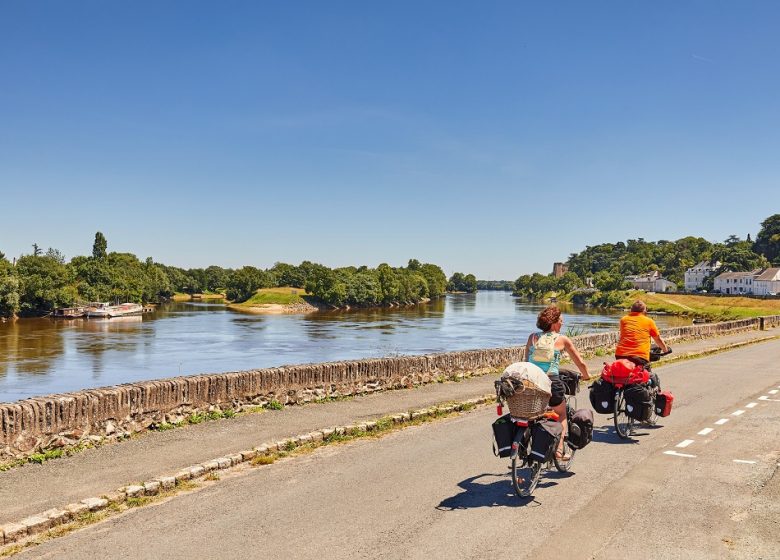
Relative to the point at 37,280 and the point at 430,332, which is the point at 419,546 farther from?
the point at 37,280

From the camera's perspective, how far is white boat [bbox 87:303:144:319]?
99.8 m

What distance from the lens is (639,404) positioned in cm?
998

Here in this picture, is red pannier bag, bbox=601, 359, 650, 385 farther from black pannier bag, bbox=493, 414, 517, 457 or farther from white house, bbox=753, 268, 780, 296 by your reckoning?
white house, bbox=753, 268, 780, 296

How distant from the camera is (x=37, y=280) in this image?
96.2 meters

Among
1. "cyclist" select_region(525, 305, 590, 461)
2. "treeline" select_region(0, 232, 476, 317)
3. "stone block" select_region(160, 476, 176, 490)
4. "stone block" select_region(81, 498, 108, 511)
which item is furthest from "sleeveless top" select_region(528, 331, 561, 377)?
"treeline" select_region(0, 232, 476, 317)

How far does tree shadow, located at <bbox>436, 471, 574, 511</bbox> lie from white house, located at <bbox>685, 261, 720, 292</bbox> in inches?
7182

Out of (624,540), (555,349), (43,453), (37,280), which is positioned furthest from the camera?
(37,280)

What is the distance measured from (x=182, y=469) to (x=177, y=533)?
1.97 m

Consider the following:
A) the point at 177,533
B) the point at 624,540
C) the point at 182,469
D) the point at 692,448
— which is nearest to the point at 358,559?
the point at 177,533

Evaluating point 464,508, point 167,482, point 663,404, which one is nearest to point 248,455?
point 167,482

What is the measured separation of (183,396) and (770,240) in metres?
196

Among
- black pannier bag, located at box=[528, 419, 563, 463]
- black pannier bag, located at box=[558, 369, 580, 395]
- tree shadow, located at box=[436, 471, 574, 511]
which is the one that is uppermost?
black pannier bag, located at box=[558, 369, 580, 395]

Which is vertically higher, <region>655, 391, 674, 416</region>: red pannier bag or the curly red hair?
the curly red hair

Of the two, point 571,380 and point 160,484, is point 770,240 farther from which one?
point 160,484
